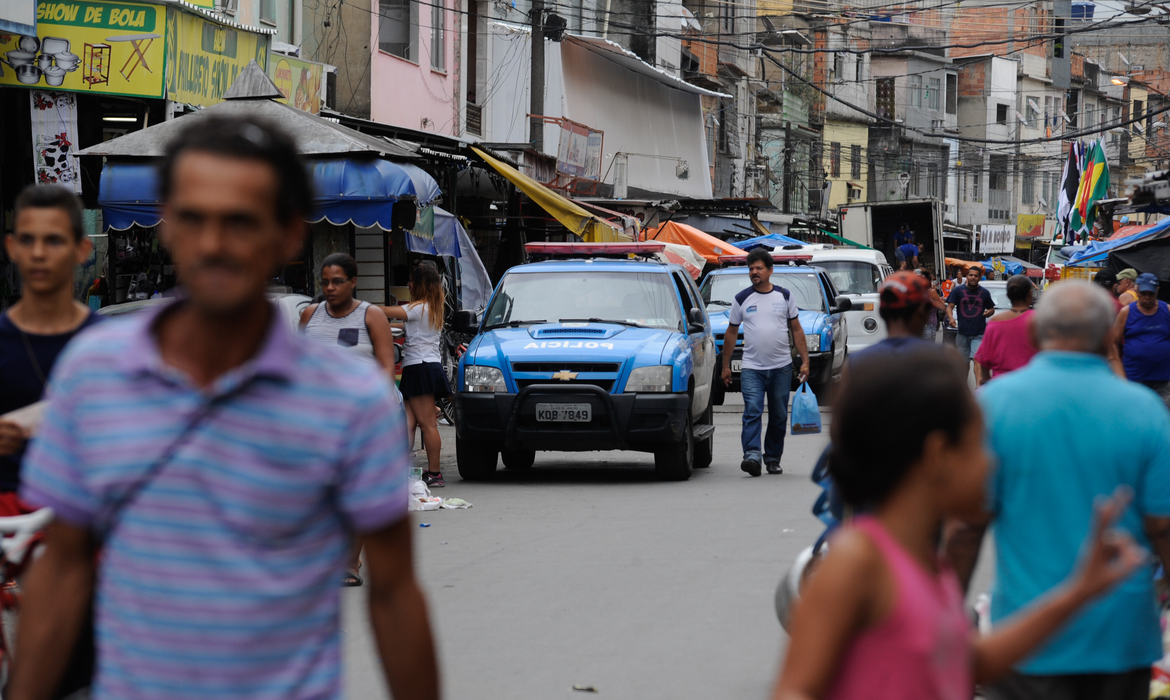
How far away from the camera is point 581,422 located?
12.2 metres

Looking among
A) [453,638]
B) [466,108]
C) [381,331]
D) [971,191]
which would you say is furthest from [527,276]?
[971,191]

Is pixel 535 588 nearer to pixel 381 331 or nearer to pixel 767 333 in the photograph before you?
pixel 381 331

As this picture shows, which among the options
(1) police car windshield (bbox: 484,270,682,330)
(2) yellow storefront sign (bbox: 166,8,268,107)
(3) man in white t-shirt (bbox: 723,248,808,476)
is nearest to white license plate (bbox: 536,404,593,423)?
(1) police car windshield (bbox: 484,270,682,330)

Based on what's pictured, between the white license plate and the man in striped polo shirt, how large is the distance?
383 inches

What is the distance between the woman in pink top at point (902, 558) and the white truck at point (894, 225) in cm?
3425

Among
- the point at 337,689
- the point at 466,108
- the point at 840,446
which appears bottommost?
the point at 337,689

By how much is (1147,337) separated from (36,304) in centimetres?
1068

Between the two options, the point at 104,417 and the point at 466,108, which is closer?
the point at 104,417

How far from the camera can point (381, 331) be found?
809 cm

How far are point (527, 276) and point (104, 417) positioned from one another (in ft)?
37.6

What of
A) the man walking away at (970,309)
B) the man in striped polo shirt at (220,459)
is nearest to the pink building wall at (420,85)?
the man walking away at (970,309)

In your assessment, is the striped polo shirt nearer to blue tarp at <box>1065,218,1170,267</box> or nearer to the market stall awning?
the market stall awning

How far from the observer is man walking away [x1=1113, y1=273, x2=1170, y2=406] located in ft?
41.4

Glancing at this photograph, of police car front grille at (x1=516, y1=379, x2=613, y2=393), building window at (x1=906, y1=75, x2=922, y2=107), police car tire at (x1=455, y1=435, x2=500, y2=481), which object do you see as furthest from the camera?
building window at (x1=906, y1=75, x2=922, y2=107)
